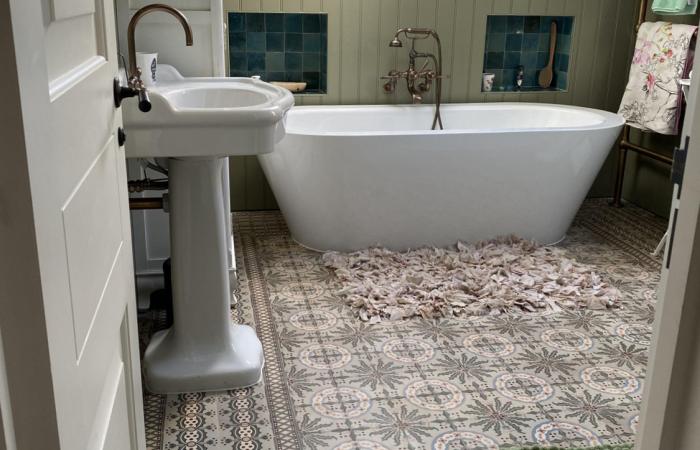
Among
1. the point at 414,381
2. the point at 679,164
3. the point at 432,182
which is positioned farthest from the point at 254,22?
the point at 679,164

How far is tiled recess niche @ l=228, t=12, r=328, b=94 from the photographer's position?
4.18 meters

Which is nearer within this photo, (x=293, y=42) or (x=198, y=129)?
(x=198, y=129)

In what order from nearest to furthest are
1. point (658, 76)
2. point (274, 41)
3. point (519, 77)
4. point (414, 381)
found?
point (414, 381) → point (658, 76) → point (274, 41) → point (519, 77)

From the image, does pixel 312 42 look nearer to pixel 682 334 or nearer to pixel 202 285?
pixel 202 285

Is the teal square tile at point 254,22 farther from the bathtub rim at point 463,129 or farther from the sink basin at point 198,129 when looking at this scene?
the sink basin at point 198,129

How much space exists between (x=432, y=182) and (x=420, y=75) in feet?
3.19

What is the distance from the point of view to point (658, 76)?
3900 millimetres

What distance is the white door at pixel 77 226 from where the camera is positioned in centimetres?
70

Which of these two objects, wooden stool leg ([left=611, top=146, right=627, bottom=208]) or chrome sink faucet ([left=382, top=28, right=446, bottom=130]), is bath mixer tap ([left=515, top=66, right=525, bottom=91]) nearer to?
chrome sink faucet ([left=382, top=28, right=446, bottom=130])

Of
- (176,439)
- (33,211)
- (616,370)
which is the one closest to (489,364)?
(616,370)

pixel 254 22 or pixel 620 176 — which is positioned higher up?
pixel 254 22

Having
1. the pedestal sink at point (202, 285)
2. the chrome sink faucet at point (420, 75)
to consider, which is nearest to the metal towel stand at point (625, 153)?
the chrome sink faucet at point (420, 75)

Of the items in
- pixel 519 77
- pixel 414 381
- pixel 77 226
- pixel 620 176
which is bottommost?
pixel 414 381

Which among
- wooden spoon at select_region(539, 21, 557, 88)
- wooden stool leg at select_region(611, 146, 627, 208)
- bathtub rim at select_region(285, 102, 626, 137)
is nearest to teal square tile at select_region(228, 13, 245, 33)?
bathtub rim at select_region(285, 102, 626, 137)
